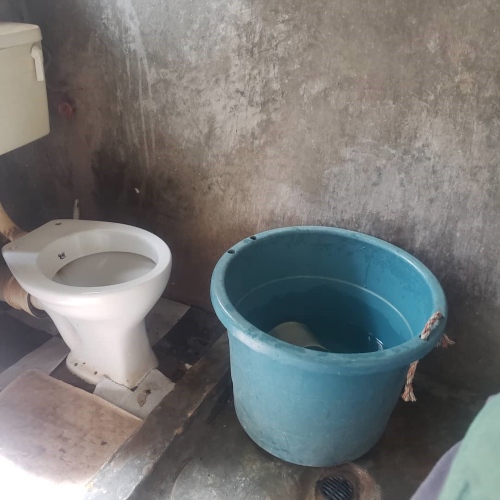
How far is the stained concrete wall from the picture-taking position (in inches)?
40.1

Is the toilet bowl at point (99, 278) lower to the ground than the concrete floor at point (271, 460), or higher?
higher

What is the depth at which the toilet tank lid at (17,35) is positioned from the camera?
1170 millimetres

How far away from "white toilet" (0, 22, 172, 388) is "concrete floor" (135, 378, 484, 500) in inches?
11.7

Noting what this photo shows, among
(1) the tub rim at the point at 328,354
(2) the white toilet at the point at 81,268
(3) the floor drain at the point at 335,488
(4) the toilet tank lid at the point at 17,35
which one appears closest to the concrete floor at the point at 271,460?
(3) the floor drain at the point at 335,488

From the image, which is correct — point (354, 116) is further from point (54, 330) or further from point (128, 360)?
point (54, 330)

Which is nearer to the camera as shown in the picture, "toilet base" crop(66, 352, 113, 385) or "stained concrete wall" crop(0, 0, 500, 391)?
"stained concrete wall" crop(0, 0, 500, 391)

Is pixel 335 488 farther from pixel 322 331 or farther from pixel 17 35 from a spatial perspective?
pixel 17 35

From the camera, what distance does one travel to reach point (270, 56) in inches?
45.0

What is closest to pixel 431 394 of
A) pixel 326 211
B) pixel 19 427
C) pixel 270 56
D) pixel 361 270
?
pixel 361 270

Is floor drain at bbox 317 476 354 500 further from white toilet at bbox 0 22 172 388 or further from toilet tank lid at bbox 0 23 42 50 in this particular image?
toilet tank lid at bbox 0 23 42 50

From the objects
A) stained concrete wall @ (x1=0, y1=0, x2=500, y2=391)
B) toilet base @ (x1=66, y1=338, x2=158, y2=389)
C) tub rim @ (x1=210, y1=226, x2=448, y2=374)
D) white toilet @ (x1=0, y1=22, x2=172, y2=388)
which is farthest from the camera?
toilet base @ (x1=66, y1=338, x2=158, y2=389)

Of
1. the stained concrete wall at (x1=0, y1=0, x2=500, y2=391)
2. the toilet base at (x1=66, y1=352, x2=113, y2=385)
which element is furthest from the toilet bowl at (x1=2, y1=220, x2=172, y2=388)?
the stained concrete wall at (x1=0, y1=0, x2=500, y2=391)

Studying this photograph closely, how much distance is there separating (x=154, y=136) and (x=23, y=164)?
551 mm

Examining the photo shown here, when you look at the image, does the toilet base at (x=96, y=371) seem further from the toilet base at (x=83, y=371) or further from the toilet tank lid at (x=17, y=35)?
the toilet tank lid at (x=17, y=35)
